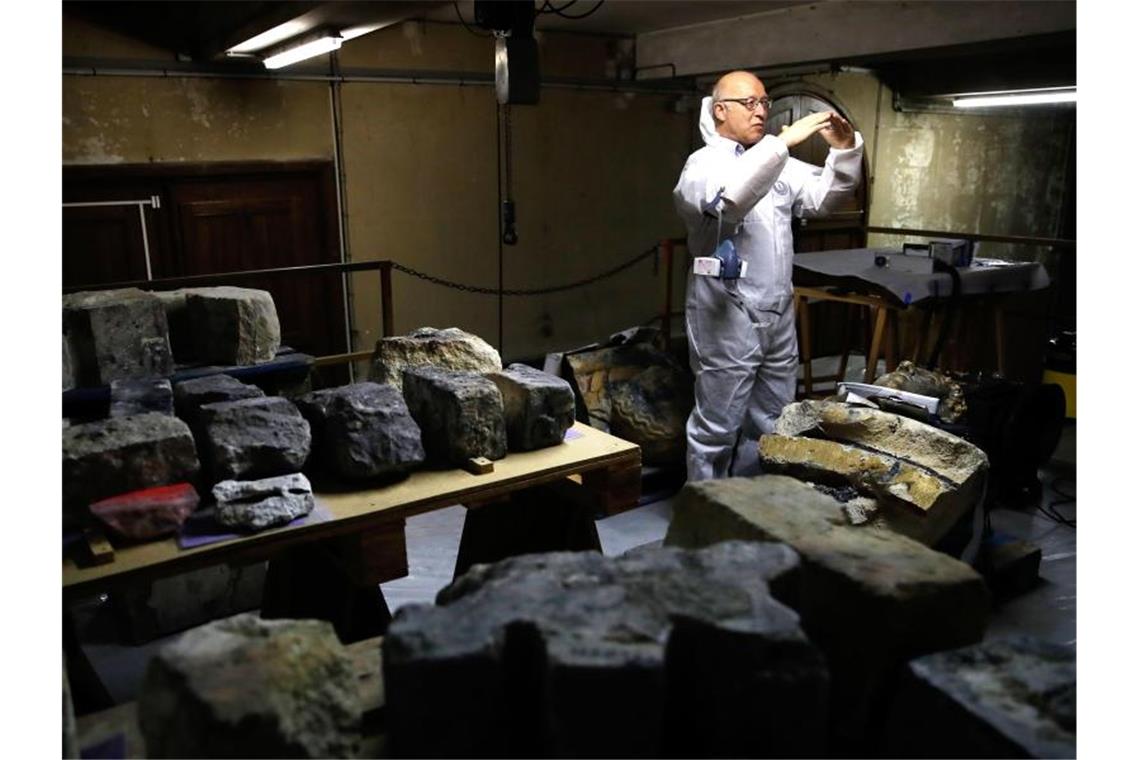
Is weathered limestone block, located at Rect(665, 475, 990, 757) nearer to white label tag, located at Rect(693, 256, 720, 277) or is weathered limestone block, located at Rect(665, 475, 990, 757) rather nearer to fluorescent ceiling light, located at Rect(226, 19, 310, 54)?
white label tag, located at Rect(693, 256, 720, 277)

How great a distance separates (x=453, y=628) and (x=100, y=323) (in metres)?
2.10

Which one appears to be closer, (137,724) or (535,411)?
(137,724)

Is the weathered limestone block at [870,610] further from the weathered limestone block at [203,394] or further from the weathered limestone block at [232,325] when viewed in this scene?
the weathered limestone block at [232,325]

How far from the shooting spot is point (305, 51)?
414 centimetres

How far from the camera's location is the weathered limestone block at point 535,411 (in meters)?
2.39

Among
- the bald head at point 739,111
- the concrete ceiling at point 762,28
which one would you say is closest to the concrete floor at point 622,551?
the bald head at point 739,111

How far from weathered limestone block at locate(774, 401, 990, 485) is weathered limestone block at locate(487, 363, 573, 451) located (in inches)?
43.0

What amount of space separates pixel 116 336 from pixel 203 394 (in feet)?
2.35

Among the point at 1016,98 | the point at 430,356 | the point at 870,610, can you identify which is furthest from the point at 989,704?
the point at 1016,98

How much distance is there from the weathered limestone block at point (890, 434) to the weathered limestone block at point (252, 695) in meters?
2.17

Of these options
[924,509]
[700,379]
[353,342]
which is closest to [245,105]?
[353,342]

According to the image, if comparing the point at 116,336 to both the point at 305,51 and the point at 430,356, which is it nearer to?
the point at 430,356

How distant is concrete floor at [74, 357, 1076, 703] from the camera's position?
285cm

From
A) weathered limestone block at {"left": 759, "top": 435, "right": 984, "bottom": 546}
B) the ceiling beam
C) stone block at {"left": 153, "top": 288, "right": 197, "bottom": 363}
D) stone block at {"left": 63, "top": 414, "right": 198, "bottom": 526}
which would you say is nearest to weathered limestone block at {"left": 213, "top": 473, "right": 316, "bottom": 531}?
stone block at {"left": 63, "top": 414, "right": 198, "bottom": 526}
